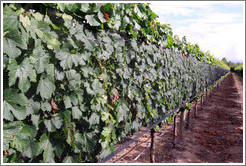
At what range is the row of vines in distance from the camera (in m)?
1.49

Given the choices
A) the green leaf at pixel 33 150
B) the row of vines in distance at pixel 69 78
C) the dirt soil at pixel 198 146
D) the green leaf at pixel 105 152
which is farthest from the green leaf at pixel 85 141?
the dirt soil at pixel 198 146

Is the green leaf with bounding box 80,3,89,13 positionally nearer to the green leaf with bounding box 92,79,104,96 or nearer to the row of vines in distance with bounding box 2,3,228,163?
the row of vines in distance with bounding box 2,3,228,163

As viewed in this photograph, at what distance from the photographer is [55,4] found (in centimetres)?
178

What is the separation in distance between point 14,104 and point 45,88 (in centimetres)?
24

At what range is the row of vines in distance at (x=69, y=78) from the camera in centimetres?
149

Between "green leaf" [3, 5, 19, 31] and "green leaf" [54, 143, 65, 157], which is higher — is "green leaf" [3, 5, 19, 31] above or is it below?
above

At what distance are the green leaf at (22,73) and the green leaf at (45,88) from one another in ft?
0.31

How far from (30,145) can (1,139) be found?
0.91 feet

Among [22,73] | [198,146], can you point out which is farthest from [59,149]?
[198,146]

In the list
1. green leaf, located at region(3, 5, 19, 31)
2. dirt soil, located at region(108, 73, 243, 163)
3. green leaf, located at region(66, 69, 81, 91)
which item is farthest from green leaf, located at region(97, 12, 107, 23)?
dirt soil, located at region(108, 73, 243, 163)

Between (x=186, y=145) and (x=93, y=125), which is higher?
(x=93, y=125)

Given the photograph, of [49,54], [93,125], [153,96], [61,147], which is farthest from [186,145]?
[49,54]

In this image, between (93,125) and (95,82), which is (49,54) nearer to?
(95,82)

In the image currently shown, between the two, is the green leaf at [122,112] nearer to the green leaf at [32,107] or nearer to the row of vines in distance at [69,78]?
the row of vines in distance at [69,78]
